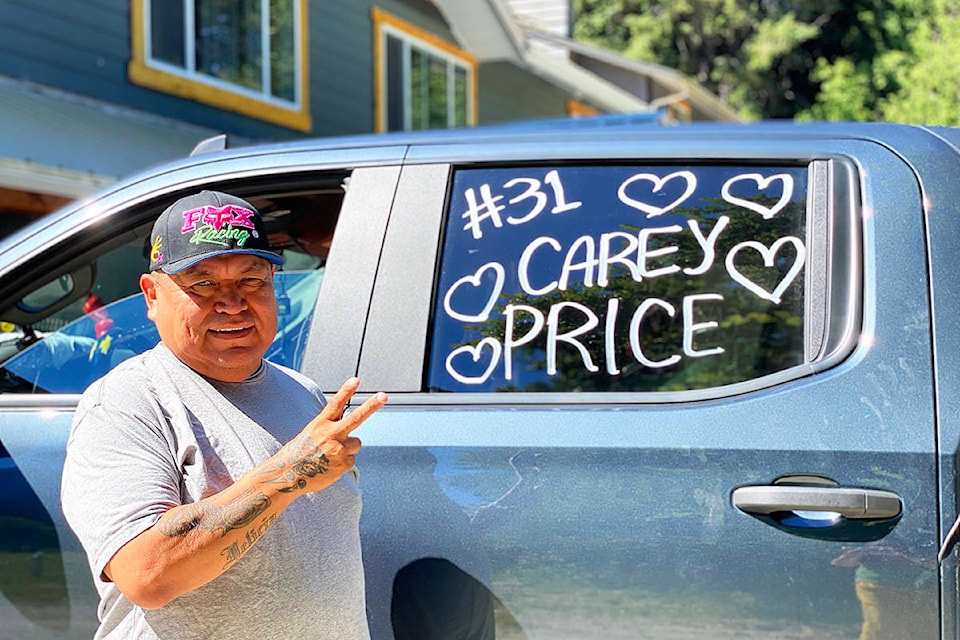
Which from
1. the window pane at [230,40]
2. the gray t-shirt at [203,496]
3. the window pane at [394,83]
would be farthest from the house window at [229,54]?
the gray t-shirt at [203,496]

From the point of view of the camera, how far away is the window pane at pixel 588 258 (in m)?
2.03

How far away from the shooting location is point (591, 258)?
2.08 metres

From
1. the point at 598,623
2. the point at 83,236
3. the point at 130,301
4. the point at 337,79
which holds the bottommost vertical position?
the point at 598,623

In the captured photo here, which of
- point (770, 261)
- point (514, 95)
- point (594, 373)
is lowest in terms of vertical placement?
point (594, 373)

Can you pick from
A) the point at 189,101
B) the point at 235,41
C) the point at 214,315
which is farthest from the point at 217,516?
the point at 235,41

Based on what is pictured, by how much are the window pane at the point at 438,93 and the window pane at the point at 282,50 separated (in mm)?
2665

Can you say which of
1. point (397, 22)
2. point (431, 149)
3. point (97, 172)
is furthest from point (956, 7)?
point (431, 149)

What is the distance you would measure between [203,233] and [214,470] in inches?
14.4

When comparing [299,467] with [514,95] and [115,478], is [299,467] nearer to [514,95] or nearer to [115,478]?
[115,478]

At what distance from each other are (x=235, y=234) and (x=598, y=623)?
3.10ft

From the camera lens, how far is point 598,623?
1815mm

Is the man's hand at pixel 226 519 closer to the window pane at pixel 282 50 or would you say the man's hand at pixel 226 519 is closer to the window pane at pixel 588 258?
the window pane at pixel 588 258

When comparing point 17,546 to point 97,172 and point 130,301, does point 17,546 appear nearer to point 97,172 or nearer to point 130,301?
point 130,301

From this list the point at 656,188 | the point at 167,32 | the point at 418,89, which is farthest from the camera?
the point at 418,89
